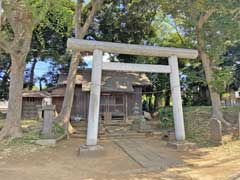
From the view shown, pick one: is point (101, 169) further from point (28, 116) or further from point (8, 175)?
point (28, 116)

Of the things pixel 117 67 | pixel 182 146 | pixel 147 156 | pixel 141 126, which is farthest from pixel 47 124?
pixel 182 146

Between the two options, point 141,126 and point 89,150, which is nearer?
point 89,150

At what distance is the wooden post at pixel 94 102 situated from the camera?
9180 mm

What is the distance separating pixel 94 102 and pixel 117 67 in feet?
5.81

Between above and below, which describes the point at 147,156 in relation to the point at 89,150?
→ below

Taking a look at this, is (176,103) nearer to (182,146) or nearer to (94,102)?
(182,146)

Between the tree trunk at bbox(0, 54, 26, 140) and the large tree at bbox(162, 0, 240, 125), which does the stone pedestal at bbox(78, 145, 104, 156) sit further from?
the large tree at bbox(162, 0, 240, 125)

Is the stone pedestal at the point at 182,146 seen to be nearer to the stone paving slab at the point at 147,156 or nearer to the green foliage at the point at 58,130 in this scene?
the stone paving slab at the point at 147,156

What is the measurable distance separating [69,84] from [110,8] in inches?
411

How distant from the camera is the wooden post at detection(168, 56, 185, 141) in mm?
10484

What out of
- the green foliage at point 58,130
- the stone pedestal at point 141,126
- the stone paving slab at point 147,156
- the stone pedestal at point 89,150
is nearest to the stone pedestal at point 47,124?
the green foliage at point 58,130

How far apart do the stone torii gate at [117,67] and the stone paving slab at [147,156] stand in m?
1.50

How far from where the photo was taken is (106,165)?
797 cm

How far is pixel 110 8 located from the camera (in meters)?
22.4
